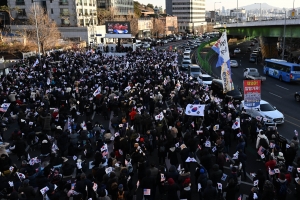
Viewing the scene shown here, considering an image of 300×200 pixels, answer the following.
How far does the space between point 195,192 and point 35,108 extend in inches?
455

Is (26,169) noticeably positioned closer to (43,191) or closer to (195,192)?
(43,191)

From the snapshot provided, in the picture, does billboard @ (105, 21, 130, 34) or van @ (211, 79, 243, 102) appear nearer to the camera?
van @ (211, 79, 243, 102)

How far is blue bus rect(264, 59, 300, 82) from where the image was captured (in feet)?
101

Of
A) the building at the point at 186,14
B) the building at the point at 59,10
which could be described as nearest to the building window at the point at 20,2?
the building at the point at 59,10

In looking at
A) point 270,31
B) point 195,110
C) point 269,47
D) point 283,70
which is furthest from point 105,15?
point 195,110

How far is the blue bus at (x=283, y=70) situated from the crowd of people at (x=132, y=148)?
1178 centimetres

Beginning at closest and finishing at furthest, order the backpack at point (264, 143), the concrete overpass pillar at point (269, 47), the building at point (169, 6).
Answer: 1. the backpack at point (264, 143)
2. the concrete overpass pillar at point (269, 47)
3. the building at point (169, 6)

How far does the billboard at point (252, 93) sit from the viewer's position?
1568cm

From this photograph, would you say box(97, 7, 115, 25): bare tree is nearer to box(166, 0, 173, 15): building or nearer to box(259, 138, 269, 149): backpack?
box(259, 138, 269, 149): backpack

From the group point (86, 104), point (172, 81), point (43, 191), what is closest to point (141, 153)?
point (43, 191)

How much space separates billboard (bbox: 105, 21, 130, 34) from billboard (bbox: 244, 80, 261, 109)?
135ft

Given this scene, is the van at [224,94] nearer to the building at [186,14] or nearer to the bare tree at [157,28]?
A: the bare tree at [157,28]

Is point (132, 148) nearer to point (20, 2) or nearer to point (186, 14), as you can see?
point (20, 2)

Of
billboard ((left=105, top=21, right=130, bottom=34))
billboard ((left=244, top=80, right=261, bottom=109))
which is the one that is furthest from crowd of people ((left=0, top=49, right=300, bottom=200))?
billboard ((left=105, top=21, right=130, bottom=34))
